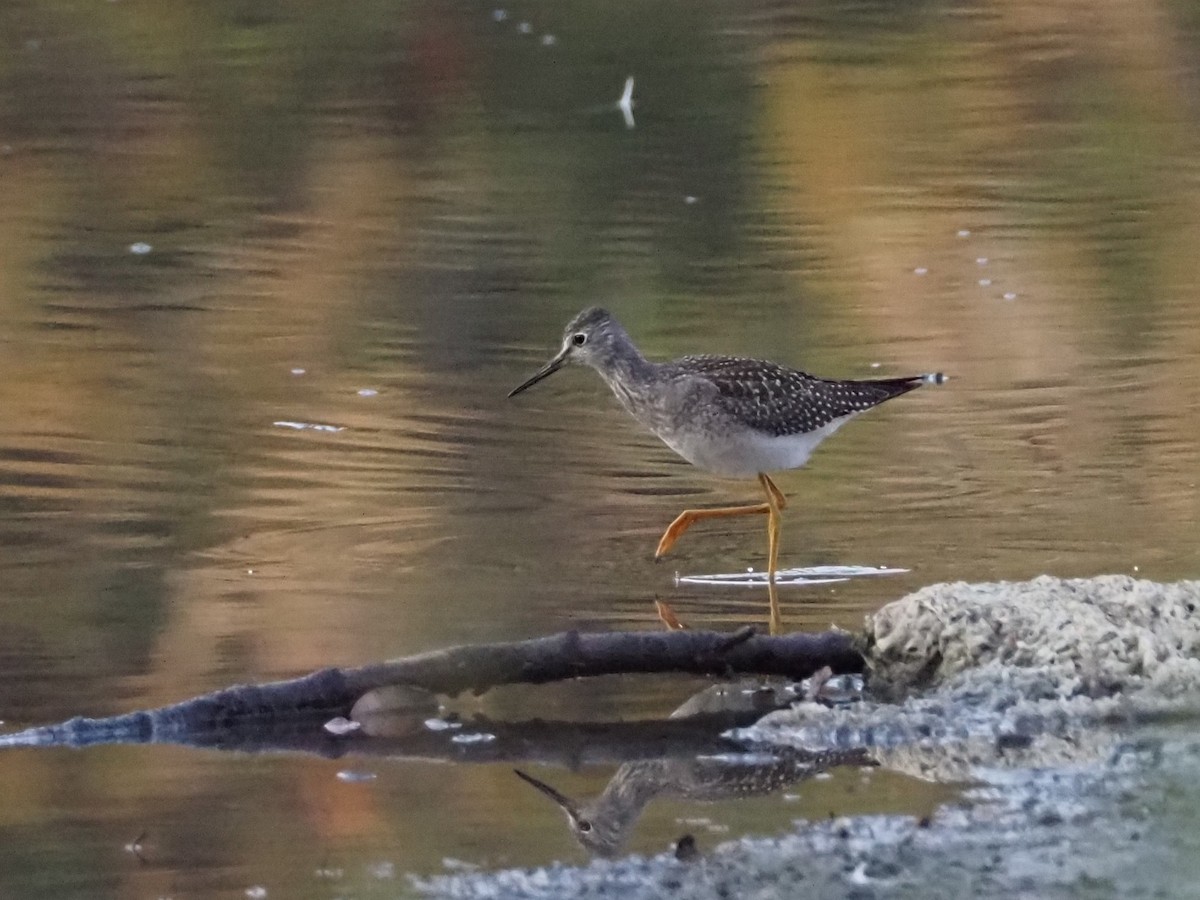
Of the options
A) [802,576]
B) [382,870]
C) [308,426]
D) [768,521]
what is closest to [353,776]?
[382,870]

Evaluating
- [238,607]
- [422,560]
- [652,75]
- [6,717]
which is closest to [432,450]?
[422,560]

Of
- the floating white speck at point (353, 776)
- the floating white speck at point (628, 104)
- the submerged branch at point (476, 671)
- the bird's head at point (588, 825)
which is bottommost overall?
the bird's head at point (588, 825)

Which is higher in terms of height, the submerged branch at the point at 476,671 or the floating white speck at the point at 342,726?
the submerged branch at the point at 476,671

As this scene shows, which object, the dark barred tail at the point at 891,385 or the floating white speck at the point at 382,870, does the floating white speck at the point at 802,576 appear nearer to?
the dark barred tail at the point at 891,385

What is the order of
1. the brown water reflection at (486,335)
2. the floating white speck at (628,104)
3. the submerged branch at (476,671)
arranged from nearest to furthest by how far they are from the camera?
the submerged branch at (476,671)
the brown water reflection at (486,335)
the floating white speck at (628,104)

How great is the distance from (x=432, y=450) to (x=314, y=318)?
6.87 ft

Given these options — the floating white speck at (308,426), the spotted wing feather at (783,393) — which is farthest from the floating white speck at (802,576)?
the floating white speck at (308,426)

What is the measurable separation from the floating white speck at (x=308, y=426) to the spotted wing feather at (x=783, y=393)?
4.48 ft

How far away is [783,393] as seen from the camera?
265 inches

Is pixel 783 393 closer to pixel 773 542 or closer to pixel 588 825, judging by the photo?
pixel 773 542

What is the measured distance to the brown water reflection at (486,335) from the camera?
5.41 meters

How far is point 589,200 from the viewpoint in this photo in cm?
1141

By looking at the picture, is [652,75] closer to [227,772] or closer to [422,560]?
[422,560]

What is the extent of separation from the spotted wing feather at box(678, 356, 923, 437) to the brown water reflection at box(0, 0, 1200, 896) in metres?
0.27
